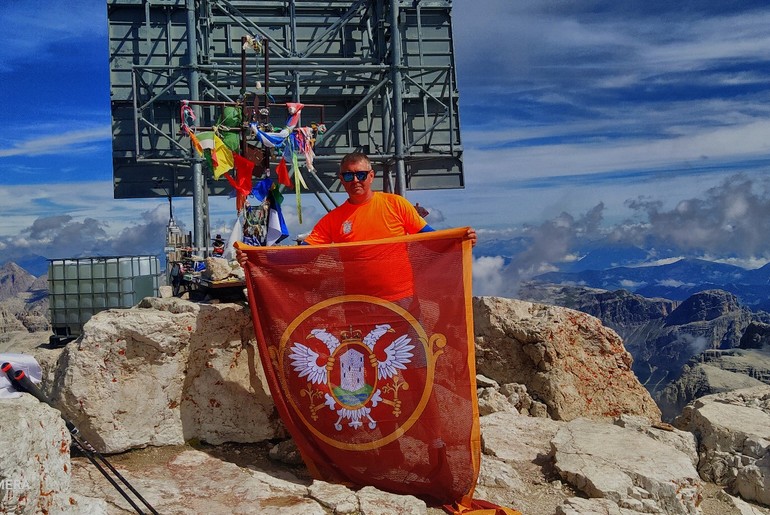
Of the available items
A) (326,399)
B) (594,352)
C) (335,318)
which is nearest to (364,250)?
(335,318)

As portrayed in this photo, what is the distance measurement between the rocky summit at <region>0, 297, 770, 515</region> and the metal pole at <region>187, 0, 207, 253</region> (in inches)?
426

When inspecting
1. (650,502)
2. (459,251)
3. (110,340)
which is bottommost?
(650,502)

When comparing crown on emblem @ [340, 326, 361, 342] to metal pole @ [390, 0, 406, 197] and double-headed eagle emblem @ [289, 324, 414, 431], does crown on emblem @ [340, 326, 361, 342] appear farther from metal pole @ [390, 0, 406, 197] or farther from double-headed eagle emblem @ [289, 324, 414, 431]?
metal pole @ [390, 0, 406, 197]

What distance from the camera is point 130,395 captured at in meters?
5.55

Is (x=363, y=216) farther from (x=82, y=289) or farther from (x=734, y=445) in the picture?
→ (x=82, y=289)

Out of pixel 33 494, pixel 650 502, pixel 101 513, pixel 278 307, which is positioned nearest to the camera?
pixel 33 494

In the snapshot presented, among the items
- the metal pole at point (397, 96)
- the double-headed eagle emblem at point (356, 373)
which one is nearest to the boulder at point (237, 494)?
the double-headed eagle emblem at point (356, 373)

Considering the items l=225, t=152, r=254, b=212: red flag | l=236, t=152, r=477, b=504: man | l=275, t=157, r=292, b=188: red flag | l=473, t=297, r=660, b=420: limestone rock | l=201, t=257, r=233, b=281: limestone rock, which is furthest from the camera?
l=225, t=152, r=254, b=212: red flag

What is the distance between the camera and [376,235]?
547 cm

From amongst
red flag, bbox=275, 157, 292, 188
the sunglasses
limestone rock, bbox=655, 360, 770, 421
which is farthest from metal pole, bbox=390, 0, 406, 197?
limestone rock, bbox=655, 360, 770, 421

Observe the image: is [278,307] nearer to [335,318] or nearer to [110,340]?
[335,318]

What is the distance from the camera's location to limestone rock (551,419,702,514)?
16.9 ft

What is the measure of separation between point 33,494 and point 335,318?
2564 mm

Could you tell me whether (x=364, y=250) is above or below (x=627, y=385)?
above
